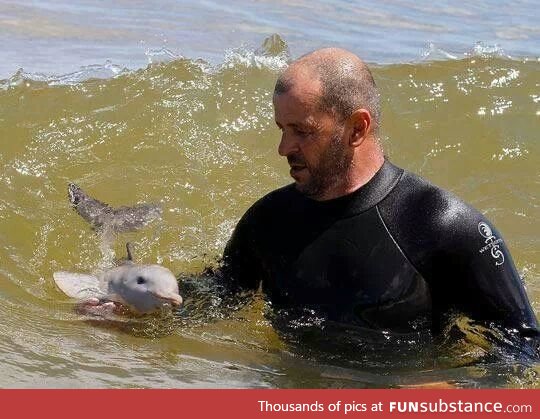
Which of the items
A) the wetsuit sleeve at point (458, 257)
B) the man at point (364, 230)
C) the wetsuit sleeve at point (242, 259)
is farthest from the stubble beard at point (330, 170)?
the wetsuit sleeve at point (242, 259)

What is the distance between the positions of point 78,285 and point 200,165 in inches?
104

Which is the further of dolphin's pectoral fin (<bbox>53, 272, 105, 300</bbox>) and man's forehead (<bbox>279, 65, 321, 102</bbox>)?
dolphin's pectoral fin (<bbox>53, 272, 105, 300</bbox>)

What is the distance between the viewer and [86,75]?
9812 mm

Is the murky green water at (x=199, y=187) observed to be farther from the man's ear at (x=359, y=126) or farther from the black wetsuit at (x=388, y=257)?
the man's ear at (x=359, y=126)

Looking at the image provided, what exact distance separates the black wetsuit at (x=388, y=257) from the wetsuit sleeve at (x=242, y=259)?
0.02 m

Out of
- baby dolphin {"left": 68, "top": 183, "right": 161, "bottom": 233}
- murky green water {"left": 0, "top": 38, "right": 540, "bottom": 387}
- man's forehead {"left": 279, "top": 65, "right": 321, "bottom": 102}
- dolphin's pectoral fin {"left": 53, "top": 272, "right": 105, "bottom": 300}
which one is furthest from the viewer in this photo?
baby dolphin {"left": 68, "top": 183, "right": 161, "bottom": 233}

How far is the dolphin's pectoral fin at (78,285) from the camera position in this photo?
523cm

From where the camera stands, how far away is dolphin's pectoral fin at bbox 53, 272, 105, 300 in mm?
5234

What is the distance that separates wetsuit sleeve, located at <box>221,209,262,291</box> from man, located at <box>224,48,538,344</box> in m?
0.18

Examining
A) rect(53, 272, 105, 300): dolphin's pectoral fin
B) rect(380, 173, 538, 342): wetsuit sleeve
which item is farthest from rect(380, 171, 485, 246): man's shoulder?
rect(53, 272, 105, 300): dolphin's pectoral fin

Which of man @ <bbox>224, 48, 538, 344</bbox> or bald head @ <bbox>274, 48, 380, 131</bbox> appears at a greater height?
bald head @ <bbox>274, 48, 380, 131</bbox>

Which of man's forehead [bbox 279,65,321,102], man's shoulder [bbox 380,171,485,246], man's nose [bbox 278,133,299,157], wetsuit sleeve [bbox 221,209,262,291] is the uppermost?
man's forehead [bbox 279,65,321,102]

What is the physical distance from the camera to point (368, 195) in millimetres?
A: 4480

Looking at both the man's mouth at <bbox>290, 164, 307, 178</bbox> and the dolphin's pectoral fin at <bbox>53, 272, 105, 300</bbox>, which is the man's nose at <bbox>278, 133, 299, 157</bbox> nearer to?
the man's mouth at <bbox>290, 164, 307, 178</bbox>
